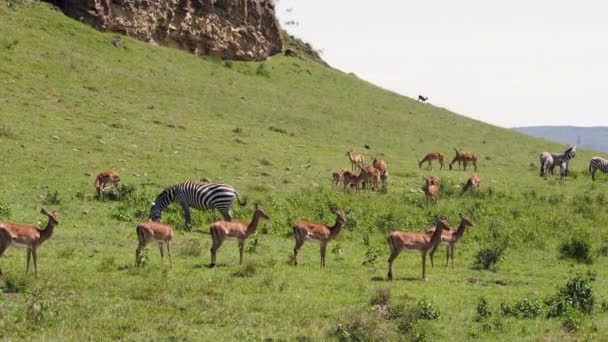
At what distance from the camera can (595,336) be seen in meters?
12.2

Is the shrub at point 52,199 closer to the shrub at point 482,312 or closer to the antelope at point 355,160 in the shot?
the shrub at point 482,312

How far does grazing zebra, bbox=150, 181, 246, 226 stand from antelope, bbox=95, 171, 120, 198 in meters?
2.91

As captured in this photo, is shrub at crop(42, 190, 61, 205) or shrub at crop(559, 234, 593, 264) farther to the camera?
shrub at crop(42, 190, 61, 205)

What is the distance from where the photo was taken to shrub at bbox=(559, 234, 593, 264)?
20.5 m

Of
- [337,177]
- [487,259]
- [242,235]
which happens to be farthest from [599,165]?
[242,235]

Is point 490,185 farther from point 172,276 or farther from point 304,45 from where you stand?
point 304,45

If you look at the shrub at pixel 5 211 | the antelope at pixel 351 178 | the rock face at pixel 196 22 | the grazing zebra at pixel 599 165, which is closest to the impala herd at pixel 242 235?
the shrub at pixel 5 211

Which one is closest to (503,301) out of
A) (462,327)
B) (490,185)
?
(462,327)

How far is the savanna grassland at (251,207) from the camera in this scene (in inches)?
500

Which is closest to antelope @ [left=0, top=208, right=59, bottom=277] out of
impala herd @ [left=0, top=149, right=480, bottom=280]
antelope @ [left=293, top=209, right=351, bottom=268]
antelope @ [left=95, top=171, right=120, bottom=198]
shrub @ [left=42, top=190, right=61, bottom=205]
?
impala herd @ [left=0, top=149, right=480, bottom=280]

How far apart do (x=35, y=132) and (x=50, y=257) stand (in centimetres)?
1656

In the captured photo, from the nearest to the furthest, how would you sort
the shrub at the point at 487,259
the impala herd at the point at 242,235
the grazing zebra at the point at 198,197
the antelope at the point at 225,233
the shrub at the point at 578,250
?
the impala herd at the point at 242,235, the antelope at the point at 225,233, the shrub at the point at 487,259, the shrub at the point at 578,250, the grazing zebra at the point at 198,197

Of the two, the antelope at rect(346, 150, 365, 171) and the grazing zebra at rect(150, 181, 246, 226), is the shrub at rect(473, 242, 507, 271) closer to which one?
the grazing zebra at rect(150, 181, 246, 226)

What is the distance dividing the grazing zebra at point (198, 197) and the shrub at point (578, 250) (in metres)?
9.44
